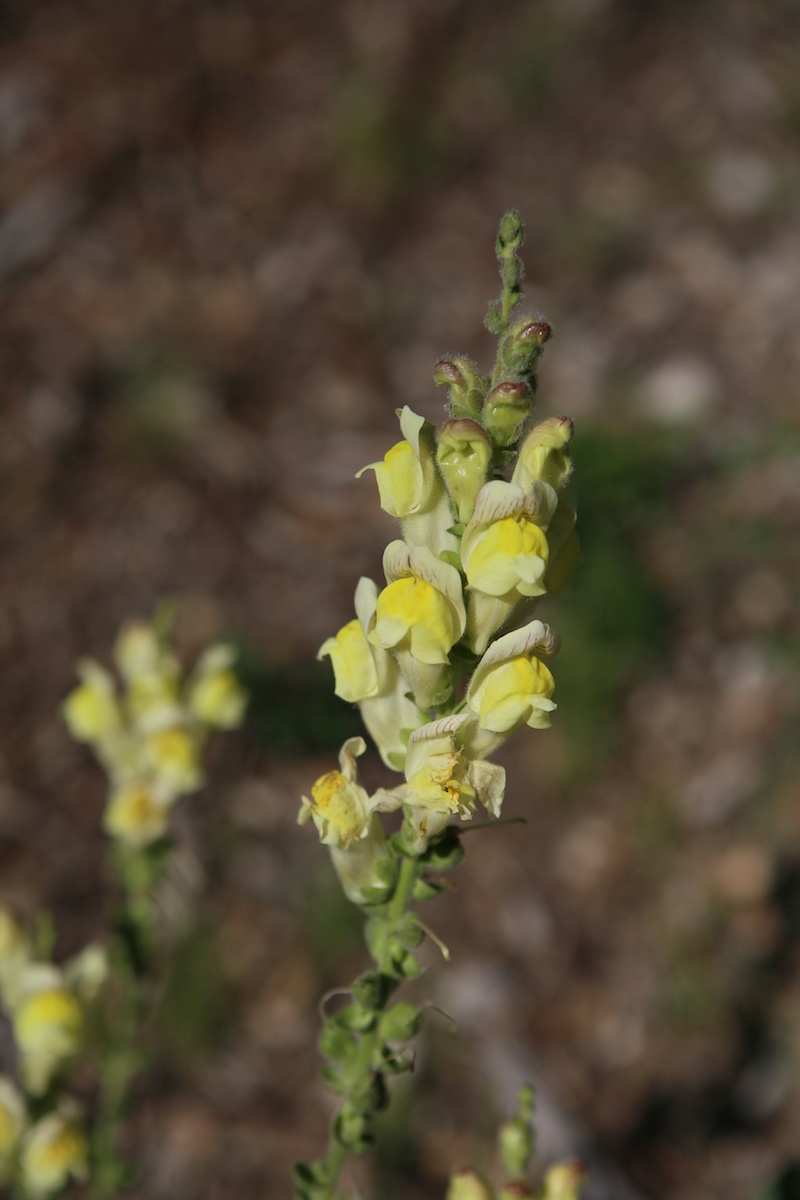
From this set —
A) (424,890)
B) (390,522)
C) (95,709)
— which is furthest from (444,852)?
(390,522)

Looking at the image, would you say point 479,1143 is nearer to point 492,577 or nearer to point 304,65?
point 492,577

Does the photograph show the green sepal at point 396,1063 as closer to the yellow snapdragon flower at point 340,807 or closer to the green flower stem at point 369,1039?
the green flower stem at point 369,1039

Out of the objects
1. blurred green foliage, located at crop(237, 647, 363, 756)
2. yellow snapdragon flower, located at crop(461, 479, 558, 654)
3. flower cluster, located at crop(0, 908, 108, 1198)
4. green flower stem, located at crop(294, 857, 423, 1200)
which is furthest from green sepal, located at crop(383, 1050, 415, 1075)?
blurred green foliage, located at crop(237, 647, 363, 756)

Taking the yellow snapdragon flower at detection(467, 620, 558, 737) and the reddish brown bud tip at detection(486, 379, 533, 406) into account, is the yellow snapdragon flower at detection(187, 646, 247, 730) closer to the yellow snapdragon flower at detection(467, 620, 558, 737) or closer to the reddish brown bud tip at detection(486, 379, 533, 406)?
the yellow snapdragon flower at detection(467, 620, 558, 737)

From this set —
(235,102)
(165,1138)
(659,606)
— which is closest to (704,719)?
(659,606)

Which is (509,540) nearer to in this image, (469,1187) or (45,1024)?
(469,1187)

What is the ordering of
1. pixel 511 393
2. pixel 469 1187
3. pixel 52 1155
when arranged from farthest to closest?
pixel 52 1155 → pixel 469 1187 → pixel 511 393
